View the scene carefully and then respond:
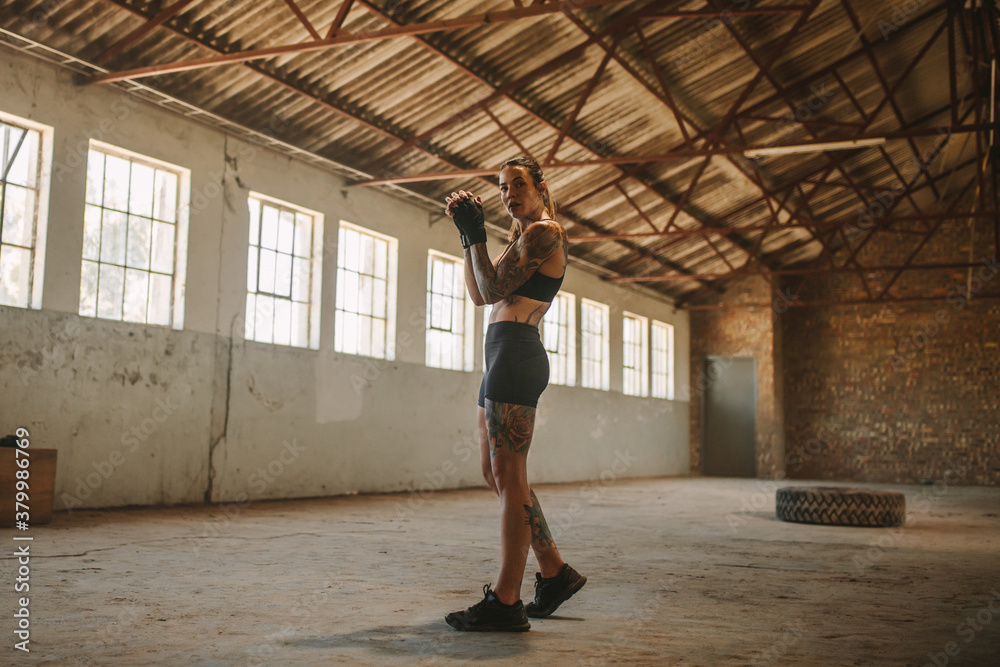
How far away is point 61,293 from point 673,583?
5.63 m

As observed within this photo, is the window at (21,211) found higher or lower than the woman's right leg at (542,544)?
higher

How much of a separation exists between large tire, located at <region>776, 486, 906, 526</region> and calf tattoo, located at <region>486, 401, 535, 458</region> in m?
5.51

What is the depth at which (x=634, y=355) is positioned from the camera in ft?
56.4

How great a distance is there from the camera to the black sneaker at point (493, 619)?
2715 mm

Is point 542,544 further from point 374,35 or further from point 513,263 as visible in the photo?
point 374,35

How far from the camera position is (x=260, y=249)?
905cm

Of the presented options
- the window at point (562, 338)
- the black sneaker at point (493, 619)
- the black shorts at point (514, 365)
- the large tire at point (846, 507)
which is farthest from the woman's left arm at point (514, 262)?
the window at point (562, 338)

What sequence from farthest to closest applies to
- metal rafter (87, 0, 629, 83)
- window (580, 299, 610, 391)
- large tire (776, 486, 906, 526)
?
1. window (580, 299, 610, 391)
2. large tire (776, 486, 906, 526)
3. metal rafter (87, 0, 629, 83)

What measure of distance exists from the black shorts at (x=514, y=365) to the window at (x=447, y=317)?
8.52 metres

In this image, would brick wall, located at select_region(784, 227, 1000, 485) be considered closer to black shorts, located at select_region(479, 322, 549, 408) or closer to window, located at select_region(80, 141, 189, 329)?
window, located at select_region(80, 141, 189, 329)

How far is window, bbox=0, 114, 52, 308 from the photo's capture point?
678cm

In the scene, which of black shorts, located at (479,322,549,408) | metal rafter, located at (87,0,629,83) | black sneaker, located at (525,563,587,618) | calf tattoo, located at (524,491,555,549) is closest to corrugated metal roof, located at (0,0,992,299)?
metal rafter, located at (87,0,629,83)

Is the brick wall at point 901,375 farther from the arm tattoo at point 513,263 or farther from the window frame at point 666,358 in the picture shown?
the arm tattoo at point 513,263

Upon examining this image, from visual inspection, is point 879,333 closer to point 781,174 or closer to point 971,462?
point 971,462
